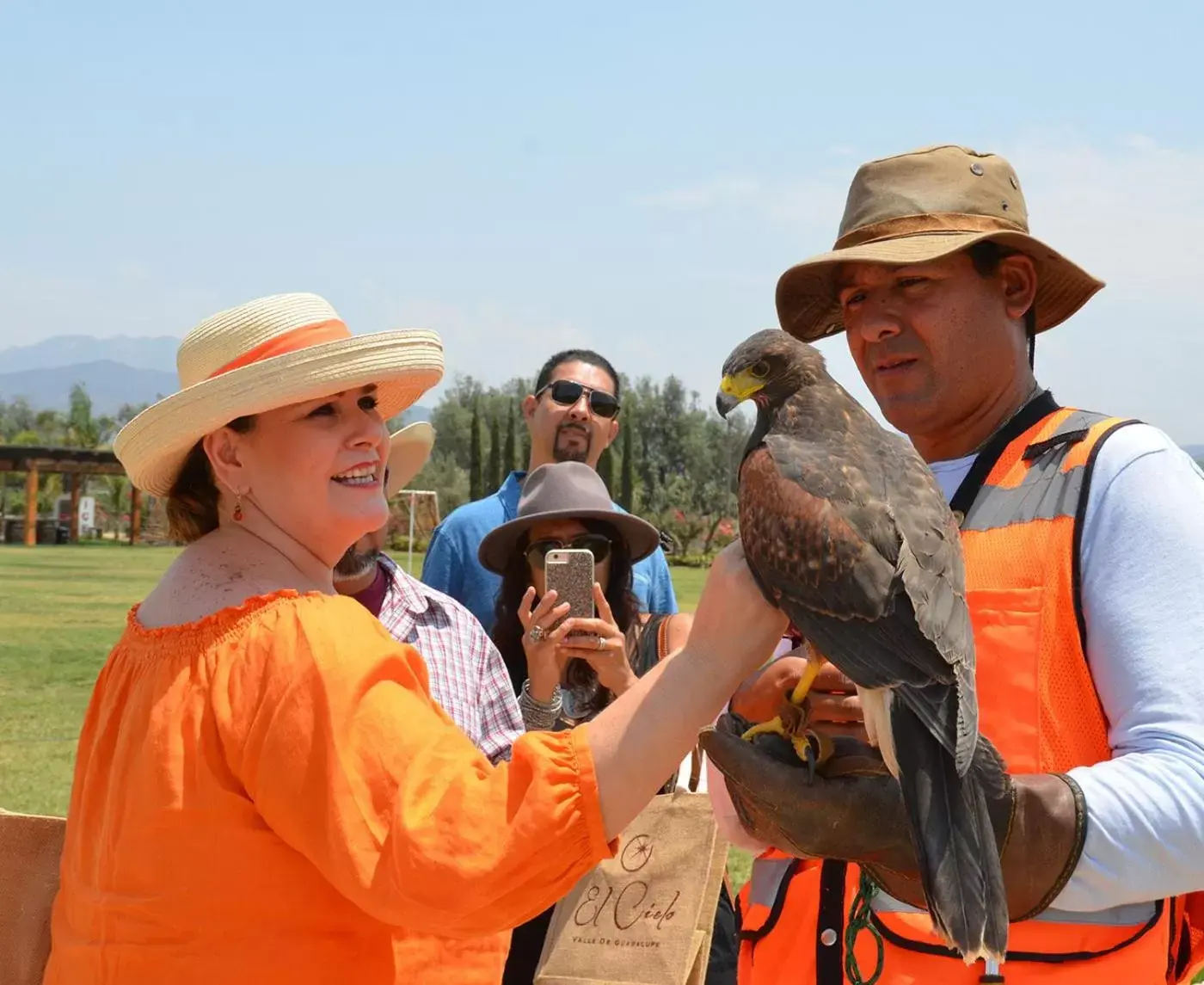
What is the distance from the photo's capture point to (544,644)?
4660 millimetres

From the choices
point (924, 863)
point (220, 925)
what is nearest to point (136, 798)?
point (220, 925)

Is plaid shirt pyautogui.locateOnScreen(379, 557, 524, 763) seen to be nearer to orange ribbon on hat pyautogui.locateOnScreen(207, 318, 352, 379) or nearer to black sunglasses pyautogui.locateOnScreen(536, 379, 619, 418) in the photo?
orange ribbon on hat pyautogui.locateOnScreen(207, 318, 352, 379)

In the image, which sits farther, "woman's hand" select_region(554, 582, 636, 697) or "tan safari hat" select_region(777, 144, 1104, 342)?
"woman's hand" select_region(554, 582, 636, 697)

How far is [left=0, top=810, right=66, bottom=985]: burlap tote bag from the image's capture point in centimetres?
268

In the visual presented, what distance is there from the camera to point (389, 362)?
106 inches

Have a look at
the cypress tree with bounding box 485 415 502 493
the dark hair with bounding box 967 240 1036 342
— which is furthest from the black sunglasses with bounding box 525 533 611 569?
the cypress tree with bounding box 485 415 502 493

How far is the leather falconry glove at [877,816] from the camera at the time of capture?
6.96 feet

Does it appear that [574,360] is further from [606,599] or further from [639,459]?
[639,459]

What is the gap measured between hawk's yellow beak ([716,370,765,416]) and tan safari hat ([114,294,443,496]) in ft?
2.36

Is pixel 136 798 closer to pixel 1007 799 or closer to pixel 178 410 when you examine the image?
pixel 178 410

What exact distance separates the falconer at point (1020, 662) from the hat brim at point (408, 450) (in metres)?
3.42

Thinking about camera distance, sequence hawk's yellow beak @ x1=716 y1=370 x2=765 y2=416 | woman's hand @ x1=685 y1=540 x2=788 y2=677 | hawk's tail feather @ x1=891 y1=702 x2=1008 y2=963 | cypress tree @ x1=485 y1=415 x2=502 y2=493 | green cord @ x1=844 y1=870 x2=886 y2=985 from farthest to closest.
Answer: cypress tree @ x1=485 y1=415 x2=502 y2=493 < hawk's yellow beak @ x1=716 y1=370 x2=765 y2=416 < green cord @ x1=844 y1=870 x2=886 y2=985 < woman's hand @ x1=685 y1=540 x2=788 y2=677 < hawk's tail feather @ x1=891 y1=702 x2=1008 y2=963

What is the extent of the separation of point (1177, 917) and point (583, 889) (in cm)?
205

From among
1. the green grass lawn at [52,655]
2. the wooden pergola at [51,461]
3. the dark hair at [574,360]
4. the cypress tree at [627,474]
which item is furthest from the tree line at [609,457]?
the dark hair at [574,360]
